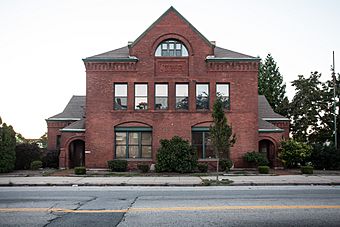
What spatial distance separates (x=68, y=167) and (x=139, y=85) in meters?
8.94

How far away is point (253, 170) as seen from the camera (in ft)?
91.1

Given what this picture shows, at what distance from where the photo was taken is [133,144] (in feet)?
95.7

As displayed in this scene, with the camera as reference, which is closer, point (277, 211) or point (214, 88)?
point (277, 211)

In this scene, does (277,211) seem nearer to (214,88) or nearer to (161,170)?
(161,170)

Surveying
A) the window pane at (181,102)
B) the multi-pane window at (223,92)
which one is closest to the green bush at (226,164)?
the multi-pane window at (223,92)

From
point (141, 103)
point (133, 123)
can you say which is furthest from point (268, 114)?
point (133, 123)

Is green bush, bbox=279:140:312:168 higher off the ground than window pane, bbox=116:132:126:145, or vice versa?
window pane, bbox=116:132:126:145

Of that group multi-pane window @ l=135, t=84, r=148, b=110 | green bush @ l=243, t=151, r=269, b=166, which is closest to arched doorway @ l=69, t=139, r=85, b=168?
multi-pane window @ l=135, t=84, r=148, b=110

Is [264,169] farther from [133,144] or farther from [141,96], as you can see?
[141,96]

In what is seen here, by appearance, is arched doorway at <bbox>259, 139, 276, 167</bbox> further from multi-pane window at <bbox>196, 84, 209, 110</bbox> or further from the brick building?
multi-pane window at <bbox>196, 84, 209, 110</bbox>

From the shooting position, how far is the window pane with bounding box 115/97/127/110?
29312 millimetres

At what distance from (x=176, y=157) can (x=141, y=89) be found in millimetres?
6732

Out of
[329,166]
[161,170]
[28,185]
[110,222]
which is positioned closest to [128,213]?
[110,222]

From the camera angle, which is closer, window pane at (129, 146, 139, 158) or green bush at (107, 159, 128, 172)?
green bush at (107, 159, 128, 172)
